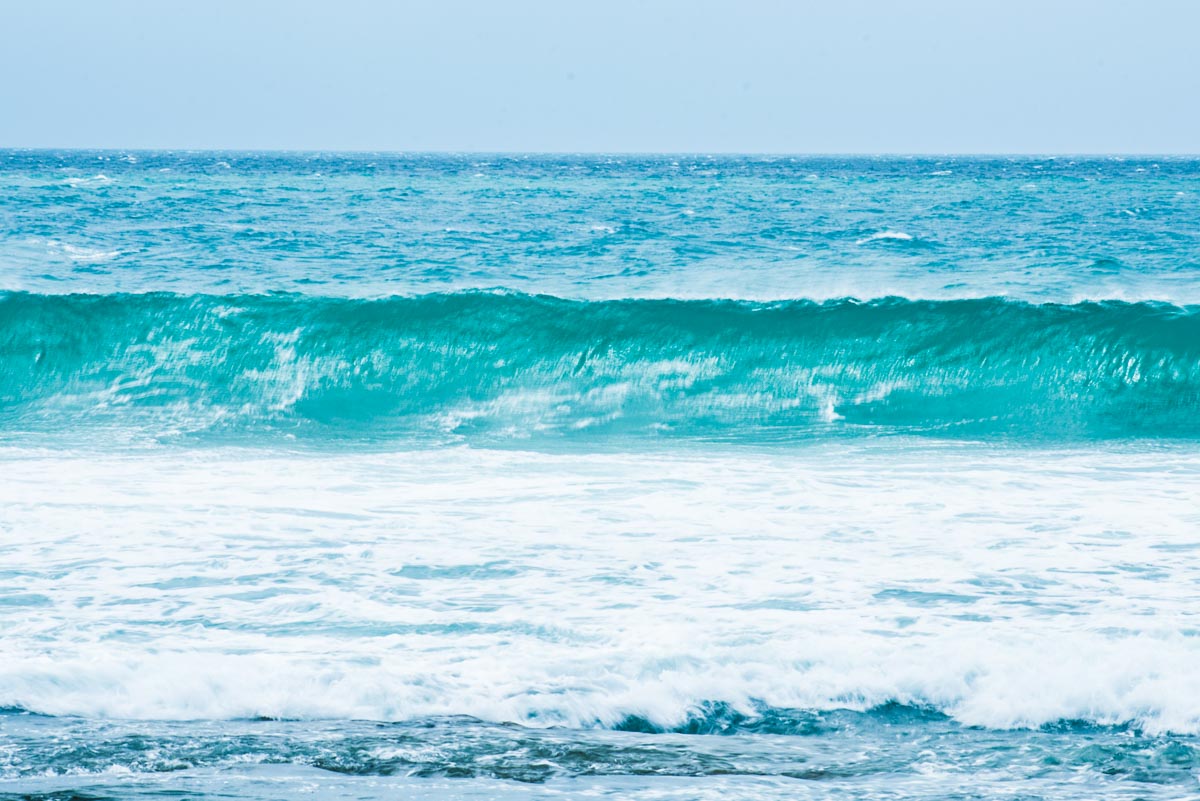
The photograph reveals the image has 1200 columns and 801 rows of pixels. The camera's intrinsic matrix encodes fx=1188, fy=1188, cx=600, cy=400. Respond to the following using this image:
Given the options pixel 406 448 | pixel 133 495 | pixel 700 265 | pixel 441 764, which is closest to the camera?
pixel 441 764

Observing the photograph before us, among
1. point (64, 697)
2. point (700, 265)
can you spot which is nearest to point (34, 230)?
point (700, 265)

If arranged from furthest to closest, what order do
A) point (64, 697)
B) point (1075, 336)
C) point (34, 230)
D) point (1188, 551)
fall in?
point (34, 230), point (1075, 336), point (1188, 551), point (64, 697)

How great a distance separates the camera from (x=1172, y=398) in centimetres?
1204

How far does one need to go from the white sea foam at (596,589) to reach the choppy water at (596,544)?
0.03 m

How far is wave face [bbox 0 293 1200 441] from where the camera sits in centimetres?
1153

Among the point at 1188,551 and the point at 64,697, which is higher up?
the point at 1188,551

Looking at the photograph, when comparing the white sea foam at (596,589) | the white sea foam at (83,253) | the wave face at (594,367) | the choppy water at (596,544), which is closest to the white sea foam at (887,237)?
the choppy water at (596,544)

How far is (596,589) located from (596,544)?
824 mm

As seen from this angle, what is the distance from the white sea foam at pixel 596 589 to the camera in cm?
432

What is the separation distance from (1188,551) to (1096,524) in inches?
24.6

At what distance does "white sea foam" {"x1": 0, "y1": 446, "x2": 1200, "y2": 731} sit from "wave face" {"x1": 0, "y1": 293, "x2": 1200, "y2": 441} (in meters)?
2.64

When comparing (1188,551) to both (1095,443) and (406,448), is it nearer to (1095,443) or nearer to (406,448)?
(1095,443)

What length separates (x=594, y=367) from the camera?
1322cm

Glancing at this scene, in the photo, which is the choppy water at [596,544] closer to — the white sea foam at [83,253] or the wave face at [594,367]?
the wave face at [594,367]
